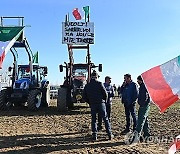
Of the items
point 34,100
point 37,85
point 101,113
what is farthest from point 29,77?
point 101,113

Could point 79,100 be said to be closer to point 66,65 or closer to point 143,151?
point 66,65

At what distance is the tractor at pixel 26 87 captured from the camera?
16938 mm

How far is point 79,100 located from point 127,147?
8.19 metres

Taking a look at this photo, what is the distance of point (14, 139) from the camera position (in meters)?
9.75

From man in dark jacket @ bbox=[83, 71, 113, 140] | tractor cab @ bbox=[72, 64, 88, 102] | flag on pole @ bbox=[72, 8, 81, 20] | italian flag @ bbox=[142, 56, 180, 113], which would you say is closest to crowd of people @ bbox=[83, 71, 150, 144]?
man in dark jacket @ bbox=[83, 71, 113, 140]

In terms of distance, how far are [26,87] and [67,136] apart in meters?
7.65

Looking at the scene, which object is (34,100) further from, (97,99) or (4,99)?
(97,99)

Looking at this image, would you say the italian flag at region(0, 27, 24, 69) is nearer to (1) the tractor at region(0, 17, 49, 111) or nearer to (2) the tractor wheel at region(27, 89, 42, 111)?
(1) the tractor at region(0, 17, 49, 111)

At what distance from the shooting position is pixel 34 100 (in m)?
16.6

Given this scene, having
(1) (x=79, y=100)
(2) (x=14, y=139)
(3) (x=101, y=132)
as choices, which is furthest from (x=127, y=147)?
(1) (x=79, y=100)

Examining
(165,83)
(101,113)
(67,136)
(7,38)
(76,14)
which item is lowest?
(67,136)

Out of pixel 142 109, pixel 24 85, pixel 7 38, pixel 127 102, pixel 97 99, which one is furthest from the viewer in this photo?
pixel 24 85

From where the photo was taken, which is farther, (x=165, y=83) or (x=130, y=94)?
(x=130, y=94)

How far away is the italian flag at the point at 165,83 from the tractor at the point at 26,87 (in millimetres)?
11149
